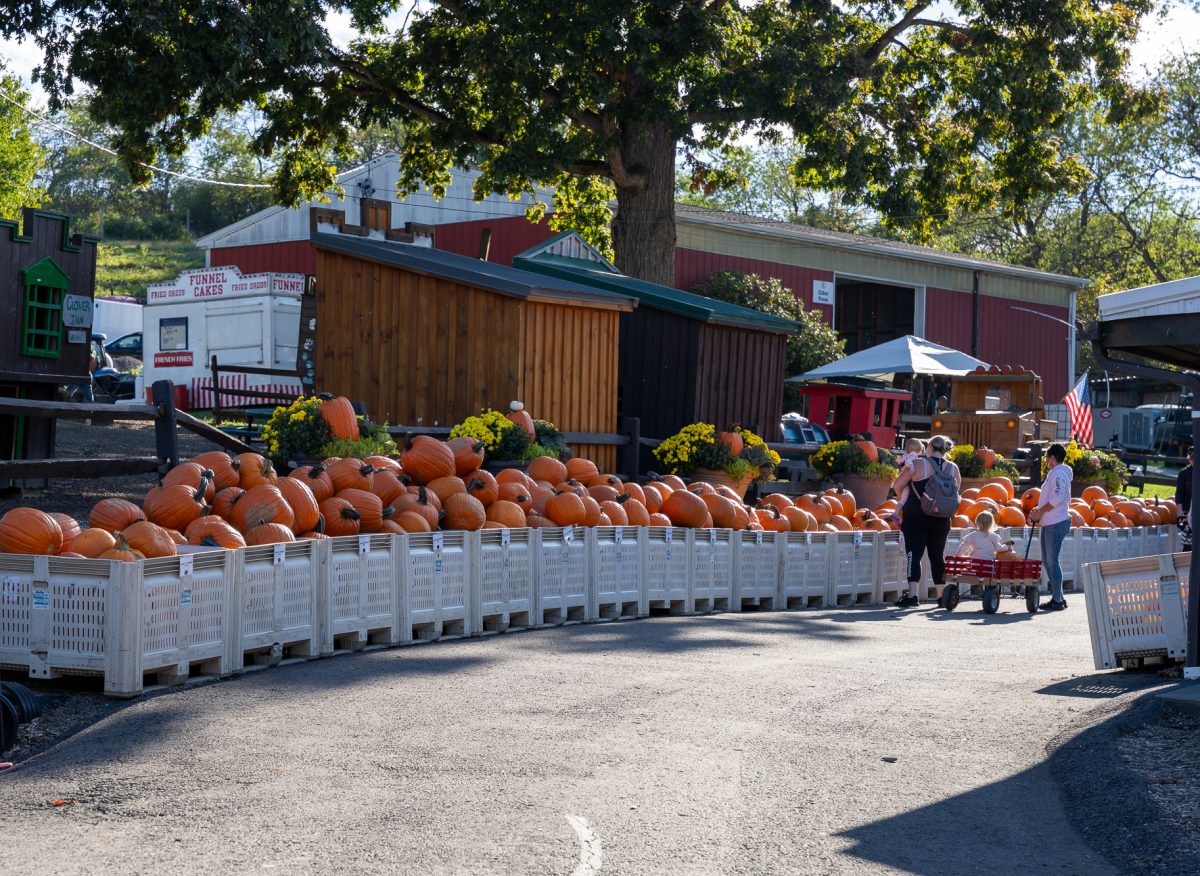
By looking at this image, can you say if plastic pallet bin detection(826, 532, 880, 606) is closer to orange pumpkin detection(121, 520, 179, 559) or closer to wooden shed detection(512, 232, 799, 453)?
wooden shed detection(512, 232, 799, 453)

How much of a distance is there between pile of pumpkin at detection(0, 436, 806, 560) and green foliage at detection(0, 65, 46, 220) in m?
38.1

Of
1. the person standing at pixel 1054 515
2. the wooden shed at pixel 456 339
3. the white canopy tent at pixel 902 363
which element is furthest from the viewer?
the white canopy tent at pixel 902 363

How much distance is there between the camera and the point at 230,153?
103 metres

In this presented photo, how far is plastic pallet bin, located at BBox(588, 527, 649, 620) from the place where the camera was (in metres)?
13.5

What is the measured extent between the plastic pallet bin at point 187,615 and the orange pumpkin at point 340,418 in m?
5.87

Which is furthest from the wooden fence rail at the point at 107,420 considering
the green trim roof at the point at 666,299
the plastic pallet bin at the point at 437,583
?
the green trim roof at the point at 666,299

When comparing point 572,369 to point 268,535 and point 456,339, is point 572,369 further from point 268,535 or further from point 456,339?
point 268,535

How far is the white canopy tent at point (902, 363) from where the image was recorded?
28.9m

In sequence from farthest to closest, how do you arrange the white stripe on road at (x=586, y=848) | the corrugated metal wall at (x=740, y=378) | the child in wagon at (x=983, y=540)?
the corrugated metal wall at (x=740, y=378)
the child in wagon at (x=983, y=540)
the white stripe on road at (x=586, y=848)

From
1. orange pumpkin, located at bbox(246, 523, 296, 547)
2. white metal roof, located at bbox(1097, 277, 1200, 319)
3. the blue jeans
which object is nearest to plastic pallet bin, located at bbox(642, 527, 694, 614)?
orange pumpkin, located at bbox(246, 523, 296, 547)

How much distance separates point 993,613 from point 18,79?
43.5 metres

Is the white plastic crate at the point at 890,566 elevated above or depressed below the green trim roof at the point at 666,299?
below

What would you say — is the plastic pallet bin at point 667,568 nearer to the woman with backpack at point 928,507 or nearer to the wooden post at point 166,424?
the woman with backpack at point 928,507

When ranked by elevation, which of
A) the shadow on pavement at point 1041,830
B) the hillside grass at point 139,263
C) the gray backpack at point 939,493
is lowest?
the shadow on pavement at point 1041,830
